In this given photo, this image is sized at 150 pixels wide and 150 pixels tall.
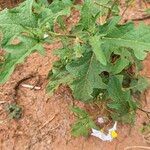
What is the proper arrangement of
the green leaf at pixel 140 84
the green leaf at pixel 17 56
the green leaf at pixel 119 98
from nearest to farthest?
the green leaf at pixel 17 56 → the green leaf at pixel 119 98 → the green leaf at pixel 140 84

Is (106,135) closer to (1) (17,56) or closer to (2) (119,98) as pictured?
(2) (119,98)

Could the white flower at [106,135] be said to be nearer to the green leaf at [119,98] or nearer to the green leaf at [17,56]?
the green leaf at [119,98]

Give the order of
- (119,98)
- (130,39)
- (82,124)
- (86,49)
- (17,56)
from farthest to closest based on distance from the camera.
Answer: (82,124) → (119,98) → (86,49) → (130,39) → (17,56)

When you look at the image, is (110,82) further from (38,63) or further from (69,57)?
(38,63)

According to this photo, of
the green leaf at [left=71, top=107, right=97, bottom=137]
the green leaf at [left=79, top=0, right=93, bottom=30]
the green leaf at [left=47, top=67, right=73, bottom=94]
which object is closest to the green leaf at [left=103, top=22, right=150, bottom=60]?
the green leaf at [left=79, top=0, right=93, bottom=30]

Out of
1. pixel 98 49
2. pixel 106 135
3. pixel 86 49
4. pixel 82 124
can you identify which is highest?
pixel 98 49

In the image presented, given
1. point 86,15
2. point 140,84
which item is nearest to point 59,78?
point 140,84

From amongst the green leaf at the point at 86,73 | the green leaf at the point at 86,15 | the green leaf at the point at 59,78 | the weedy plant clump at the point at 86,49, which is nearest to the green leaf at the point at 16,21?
the weedy plant clump at the point at 86,49

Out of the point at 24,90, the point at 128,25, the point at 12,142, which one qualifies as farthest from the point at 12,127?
the point at 128,25

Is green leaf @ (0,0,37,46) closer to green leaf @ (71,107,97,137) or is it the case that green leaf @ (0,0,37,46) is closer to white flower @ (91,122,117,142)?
green leaf @ (71,107,97,137)
